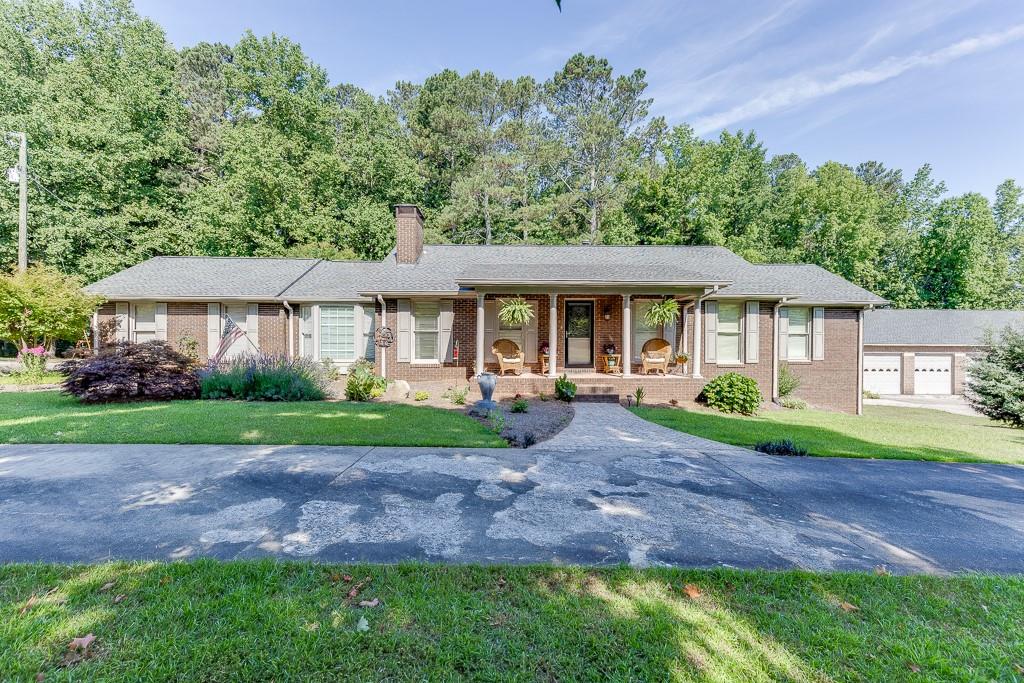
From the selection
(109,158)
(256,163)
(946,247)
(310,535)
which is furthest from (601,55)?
(310,535)

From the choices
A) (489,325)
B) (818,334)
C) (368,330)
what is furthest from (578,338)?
(818,334)

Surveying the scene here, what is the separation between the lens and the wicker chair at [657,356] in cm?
1214

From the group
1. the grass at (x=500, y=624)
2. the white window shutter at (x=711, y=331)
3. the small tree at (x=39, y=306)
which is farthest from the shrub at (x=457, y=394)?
the small tree at (x=39, y=306)

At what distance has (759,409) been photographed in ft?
37.6

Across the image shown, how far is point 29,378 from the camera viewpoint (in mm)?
12172

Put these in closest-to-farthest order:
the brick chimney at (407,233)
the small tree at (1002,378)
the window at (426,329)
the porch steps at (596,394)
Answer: the porch steps at (596,394), the small tree at (1002,378), the window at (426,329), the brick chimney at (407,233)

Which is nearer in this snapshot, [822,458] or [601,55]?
[822,458]

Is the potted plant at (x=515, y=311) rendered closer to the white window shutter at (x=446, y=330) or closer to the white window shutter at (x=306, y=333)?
the white window shutter at (x=446, y=330)

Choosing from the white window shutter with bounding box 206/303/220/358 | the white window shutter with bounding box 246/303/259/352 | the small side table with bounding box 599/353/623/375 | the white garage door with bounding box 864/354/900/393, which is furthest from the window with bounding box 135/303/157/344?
the white garage door with bounding box 864/354/900/393

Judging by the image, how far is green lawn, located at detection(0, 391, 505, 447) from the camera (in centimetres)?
637

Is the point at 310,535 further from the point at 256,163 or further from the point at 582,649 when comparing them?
the point at 256,163

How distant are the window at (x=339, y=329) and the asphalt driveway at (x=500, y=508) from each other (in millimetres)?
8063

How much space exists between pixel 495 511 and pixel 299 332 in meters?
12.3

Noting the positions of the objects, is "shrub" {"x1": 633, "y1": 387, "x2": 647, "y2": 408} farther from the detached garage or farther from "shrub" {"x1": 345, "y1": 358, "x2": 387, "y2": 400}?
the detached garage
